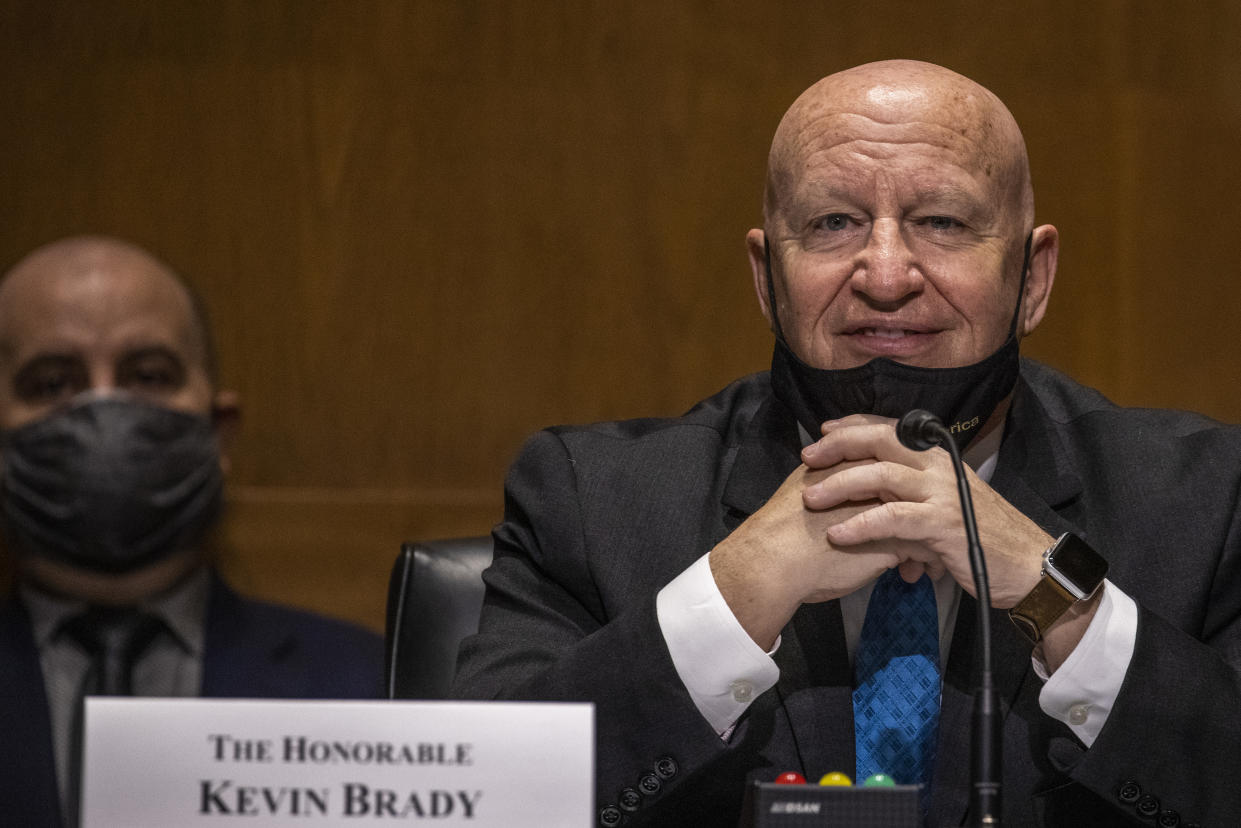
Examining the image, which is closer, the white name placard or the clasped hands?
the white name placard

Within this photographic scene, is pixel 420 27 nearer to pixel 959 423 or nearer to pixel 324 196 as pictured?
pixel 324 196

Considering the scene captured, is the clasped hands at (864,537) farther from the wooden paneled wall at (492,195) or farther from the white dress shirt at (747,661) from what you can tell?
the wooden paneled wall at (492,195)

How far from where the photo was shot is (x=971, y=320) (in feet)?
5.58

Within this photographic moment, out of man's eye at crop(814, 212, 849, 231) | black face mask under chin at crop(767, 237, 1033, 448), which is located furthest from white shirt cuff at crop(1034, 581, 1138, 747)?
man's eye at crop(814, 212, 849, 231)

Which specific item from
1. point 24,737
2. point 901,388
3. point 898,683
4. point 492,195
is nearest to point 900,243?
point 901,388

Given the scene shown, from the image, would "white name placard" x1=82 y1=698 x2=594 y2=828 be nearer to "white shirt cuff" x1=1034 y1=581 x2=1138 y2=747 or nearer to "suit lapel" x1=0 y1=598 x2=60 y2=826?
"suit lapel" x1=0 y1=598 x2=60 y2=826

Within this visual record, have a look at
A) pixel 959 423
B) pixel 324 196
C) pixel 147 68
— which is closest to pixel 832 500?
pixel 959 423

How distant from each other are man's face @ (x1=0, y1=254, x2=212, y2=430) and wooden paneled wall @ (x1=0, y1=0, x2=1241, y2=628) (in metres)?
0.96

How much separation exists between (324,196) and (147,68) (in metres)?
0.39

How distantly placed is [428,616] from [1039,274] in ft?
2.84

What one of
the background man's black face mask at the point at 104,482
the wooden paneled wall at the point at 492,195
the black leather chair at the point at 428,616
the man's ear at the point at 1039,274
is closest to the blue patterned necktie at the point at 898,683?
the man's ear at the point at 1039,274

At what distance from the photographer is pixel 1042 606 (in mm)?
1462

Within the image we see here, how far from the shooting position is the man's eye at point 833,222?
68.1 inches

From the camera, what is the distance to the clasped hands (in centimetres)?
146
